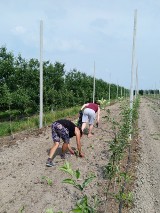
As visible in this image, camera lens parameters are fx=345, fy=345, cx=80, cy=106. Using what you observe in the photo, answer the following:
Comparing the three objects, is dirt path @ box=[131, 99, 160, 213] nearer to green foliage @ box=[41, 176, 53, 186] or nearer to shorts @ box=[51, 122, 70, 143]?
green foliage @ box=[41, 176, 53, 186]

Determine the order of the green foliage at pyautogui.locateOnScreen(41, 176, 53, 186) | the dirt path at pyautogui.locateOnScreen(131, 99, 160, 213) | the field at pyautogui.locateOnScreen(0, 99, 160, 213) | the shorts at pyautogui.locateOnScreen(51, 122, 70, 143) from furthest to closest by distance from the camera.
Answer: the shorts at pyautogui.locateOnScreen(51, 122, 70, 143)
the green foliage at pyautogui.locateOnScreen(41, 176, 53, 186)
the dirt path at pyautogui.locateOnScreen(131, 99, 160, 213)
the field at pyautogui.locateOnScreen(0, 99, 160, 213)

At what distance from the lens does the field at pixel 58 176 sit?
5273 millimetres

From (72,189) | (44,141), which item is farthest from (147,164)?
(44,141)

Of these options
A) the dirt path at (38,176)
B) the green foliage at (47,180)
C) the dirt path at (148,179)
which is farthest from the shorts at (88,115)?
the green foliage at (47,180)

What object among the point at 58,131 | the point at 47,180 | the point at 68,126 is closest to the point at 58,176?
the point at 47,180

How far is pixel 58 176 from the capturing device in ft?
21.6

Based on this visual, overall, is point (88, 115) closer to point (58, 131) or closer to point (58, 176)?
point (58, 131)

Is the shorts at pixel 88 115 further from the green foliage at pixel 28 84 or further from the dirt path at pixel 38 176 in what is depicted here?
the green foliage at pixel 28 84

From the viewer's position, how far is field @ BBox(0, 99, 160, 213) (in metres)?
5.27

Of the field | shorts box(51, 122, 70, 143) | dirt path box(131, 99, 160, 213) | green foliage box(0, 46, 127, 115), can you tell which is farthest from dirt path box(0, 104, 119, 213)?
green foliage box(0, 46, 127, 115)

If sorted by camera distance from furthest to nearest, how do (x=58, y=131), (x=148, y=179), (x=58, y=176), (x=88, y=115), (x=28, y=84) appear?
(x=28, y=84) → (x=88, y=115) → (x=58, y=131) → (x=148, y=179) → (x=58, y=176)

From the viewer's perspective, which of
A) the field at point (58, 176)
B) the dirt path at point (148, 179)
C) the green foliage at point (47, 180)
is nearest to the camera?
the field at point (58, 176)

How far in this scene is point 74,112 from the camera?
2002cm

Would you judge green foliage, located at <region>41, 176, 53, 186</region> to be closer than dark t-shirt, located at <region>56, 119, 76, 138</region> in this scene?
Yes
